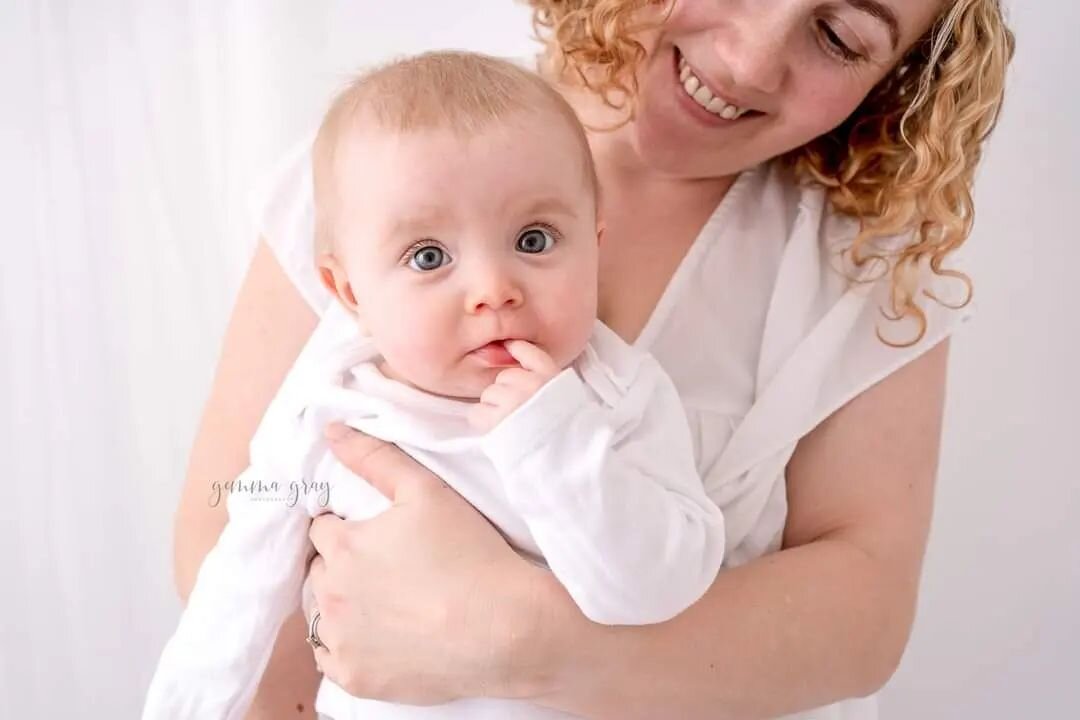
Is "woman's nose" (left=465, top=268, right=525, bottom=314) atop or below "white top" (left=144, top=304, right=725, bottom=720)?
atop

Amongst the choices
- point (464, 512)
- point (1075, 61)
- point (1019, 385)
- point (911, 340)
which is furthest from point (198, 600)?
point (1075, 61)

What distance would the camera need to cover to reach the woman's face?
1.15 meters

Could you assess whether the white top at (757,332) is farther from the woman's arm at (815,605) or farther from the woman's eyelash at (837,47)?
the woman's eyelash at (837,47)

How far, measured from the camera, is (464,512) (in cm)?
100

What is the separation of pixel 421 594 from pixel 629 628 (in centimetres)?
19

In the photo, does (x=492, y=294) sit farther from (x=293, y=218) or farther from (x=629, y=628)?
(x=293, y=218)

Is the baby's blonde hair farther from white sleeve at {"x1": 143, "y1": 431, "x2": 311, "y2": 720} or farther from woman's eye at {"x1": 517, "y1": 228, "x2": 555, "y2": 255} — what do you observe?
white sleeve at {"x1": 143, "y1": 431, "x2": 311, "y2": 720}

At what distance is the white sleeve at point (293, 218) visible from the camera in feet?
4.10

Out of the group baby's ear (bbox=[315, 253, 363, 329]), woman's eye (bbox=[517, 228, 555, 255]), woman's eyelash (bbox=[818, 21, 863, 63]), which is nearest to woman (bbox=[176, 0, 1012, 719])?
woman's eyelash (bbox=[818, 21, 863, 63])

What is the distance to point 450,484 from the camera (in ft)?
3.34

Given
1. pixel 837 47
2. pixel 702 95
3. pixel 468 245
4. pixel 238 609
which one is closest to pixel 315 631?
pixel 238 609

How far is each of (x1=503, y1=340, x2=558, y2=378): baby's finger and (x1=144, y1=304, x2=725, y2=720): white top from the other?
0.03 metres

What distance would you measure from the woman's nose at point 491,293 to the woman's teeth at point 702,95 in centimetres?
41

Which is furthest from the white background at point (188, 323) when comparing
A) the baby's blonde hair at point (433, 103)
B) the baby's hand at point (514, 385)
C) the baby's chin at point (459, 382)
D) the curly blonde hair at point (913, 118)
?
the baby's hand at point (514, 385)
